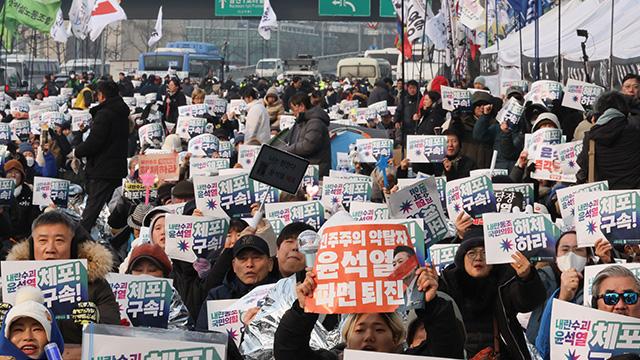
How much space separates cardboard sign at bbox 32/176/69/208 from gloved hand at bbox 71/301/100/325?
6256 millimetres

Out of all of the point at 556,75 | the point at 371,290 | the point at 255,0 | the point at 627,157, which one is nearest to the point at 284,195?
the point at 627,157

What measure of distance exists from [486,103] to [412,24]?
947cm

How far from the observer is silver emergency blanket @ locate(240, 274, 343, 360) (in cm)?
486

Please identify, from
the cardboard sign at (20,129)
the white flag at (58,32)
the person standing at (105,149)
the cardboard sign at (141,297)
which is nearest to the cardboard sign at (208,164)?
the person standing at (105,149)

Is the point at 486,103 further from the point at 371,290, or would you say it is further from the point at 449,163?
the point at 371,290

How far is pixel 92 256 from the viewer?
18.2 ft

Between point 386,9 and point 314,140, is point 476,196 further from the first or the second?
point 386,9

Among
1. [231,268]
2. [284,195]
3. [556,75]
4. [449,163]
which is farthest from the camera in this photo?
[556,75]

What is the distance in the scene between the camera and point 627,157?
31.0 ft

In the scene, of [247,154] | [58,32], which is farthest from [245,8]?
[247,154]

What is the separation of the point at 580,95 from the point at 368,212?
558 centimetres

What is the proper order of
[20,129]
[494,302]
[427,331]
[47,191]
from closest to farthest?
1. [427,331]
2. [494,302]
3. [47,191]
4. [20,129]

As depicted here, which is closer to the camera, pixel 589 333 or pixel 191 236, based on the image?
pixel 589 333

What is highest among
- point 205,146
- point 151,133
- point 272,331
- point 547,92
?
point 547,92
